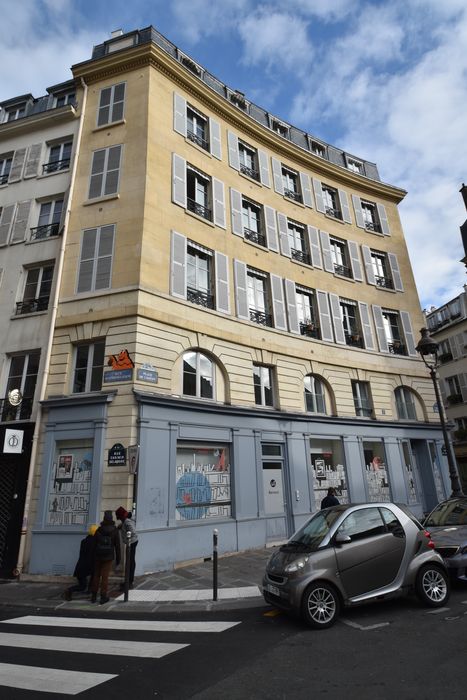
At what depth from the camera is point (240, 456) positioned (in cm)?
1184

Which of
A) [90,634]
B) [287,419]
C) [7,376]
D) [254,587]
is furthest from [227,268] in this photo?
[90,634]

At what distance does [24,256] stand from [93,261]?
2956mm

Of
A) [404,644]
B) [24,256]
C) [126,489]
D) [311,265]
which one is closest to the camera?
[404,644]

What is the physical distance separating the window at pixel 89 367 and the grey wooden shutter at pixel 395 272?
14.2 meters

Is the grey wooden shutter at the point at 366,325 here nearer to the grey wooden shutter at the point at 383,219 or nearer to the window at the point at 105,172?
the grey wooden shutter at the point at 383,219

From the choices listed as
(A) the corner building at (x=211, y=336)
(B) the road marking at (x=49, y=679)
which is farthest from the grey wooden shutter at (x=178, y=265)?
(B) the road marking at (x=49, y=679)

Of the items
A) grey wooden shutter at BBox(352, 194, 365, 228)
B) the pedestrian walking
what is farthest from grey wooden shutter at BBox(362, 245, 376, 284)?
the pedestrian walking

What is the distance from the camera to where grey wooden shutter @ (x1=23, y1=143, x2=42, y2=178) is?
47.5 ft

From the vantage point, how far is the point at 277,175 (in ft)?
57.4

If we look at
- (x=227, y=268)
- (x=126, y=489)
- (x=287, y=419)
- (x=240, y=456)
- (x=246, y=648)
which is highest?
(x=227, y=268)

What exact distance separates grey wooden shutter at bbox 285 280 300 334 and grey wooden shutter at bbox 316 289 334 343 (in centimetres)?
131

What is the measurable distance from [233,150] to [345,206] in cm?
658

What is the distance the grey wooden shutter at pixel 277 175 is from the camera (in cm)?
1727

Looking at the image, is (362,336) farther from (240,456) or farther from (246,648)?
(246,648)
